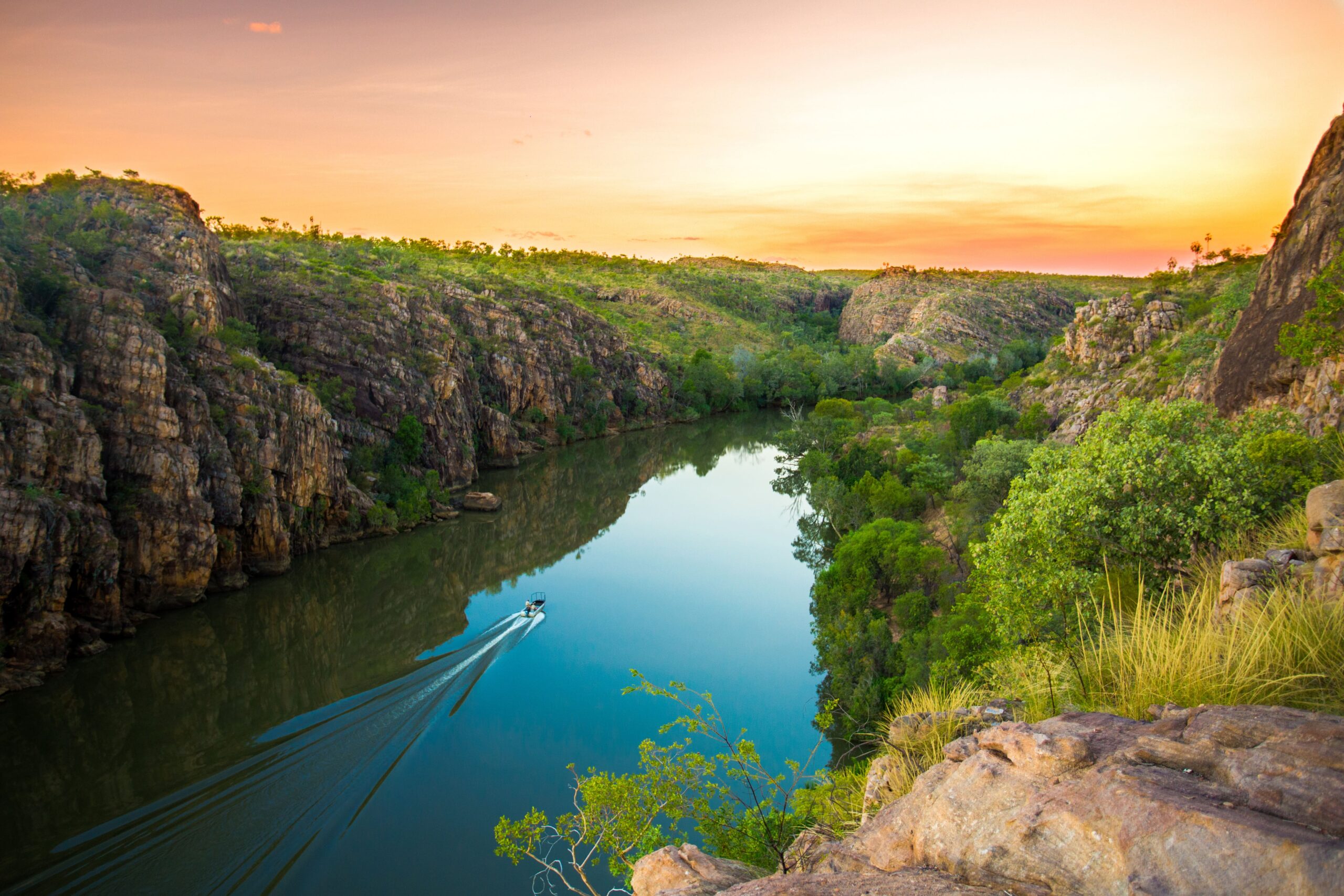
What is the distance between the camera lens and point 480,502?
147 ft

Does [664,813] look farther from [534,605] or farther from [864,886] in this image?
[534,605]

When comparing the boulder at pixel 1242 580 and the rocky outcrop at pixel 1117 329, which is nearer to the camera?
the boulder at pixel 1242 580

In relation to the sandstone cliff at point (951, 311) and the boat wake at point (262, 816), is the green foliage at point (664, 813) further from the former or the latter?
the sandstone cliff at point (951, 311)

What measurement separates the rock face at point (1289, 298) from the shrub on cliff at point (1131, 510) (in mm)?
6130

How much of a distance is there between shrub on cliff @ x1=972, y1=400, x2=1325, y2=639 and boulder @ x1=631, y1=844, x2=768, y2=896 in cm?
791

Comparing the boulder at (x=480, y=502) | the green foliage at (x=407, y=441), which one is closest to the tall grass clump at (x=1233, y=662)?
the boulder at (x=480, y=502)

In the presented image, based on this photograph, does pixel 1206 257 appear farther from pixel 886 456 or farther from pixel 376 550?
pixel 376 550

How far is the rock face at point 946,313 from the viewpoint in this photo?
108312mm

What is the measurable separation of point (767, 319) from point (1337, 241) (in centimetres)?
12668

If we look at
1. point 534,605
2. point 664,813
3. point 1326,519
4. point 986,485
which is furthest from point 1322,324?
point 534,605

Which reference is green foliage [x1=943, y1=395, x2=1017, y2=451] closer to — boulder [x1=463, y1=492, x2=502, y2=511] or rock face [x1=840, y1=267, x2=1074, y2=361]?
boulder [x1=463, y1=492, x2=502, y2=511]

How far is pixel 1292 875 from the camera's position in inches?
146

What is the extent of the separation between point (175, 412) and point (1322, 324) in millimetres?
36827

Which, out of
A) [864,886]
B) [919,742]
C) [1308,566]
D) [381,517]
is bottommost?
[381,517]
